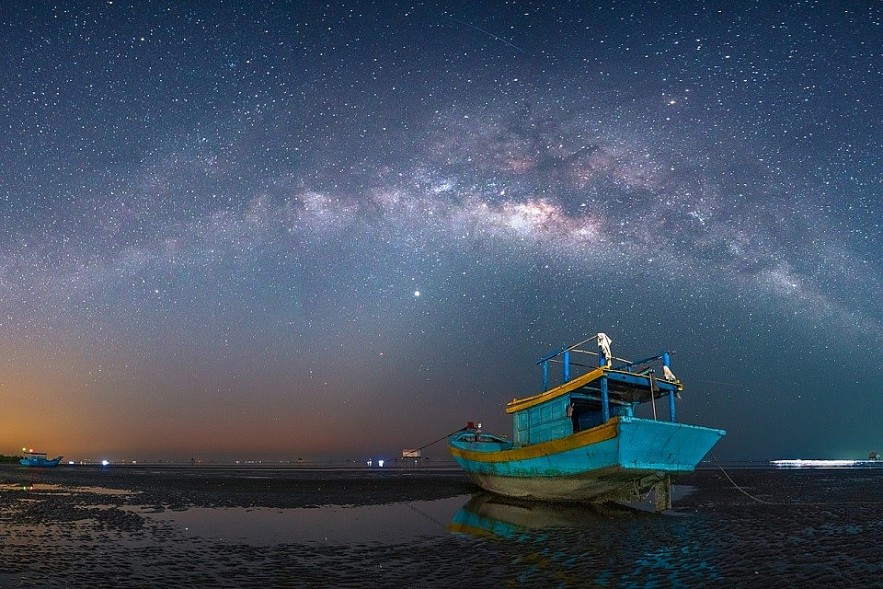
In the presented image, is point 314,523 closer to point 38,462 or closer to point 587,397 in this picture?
point 587,397

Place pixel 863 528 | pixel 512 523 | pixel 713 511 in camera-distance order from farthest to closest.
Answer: pixel 713 511 < pixel 512 523 < pixel 863 528

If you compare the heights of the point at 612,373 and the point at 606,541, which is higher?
the point at 612,373

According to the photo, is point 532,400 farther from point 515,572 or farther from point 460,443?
point 515,572

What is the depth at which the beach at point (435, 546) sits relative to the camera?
28.7 ft

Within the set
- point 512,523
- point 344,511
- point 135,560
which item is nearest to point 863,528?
point 512,523

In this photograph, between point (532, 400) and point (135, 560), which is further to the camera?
point (532, 400)

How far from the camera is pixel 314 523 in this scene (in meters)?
15.8

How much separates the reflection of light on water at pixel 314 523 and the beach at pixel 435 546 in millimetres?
55

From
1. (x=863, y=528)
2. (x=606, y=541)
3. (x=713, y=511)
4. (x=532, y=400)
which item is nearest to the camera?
(x=606, y=541)

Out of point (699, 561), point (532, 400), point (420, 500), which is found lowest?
point (420, 500)

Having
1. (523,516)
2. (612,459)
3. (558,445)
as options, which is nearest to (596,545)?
(523,516)

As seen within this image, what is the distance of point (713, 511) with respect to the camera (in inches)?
752

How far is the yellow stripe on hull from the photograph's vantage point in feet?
58.9

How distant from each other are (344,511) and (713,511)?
13.9 m
